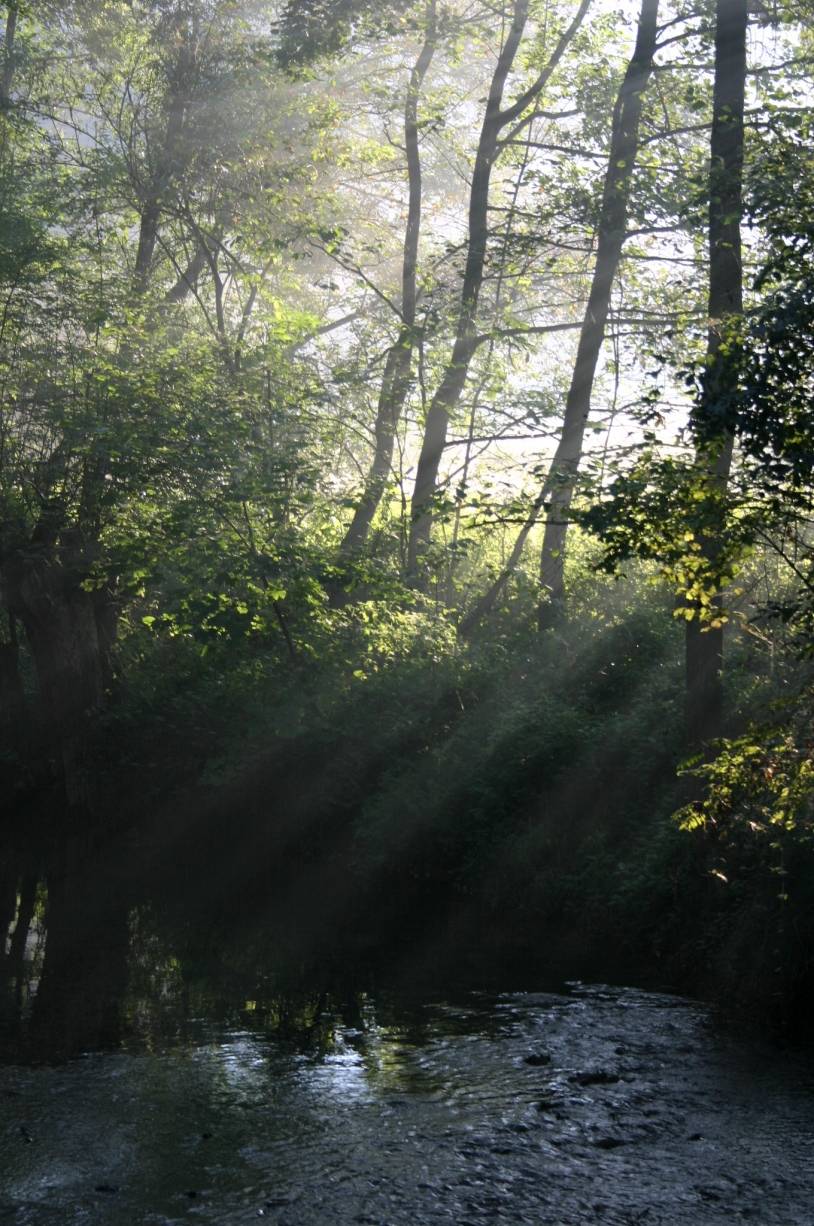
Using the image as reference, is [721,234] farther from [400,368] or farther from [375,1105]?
[375,1105]

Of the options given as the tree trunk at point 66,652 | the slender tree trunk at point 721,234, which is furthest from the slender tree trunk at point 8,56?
the slender tree trunk at point 721,234

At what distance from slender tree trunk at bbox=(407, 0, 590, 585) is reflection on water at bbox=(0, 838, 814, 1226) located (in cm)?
1052

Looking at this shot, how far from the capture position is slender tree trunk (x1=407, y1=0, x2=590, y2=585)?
67.2 ft

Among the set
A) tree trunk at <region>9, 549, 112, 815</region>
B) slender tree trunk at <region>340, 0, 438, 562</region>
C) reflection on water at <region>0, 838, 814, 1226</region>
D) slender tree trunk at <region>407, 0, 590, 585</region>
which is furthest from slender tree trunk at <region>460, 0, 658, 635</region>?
reflection on water at <region>0, 838, 814, 1226</region>

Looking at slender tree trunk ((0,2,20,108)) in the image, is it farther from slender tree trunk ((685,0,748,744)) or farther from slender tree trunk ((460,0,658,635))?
slender tree trunk ((685,0,748,744))

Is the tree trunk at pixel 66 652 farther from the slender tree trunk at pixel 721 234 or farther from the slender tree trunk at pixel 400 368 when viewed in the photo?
the slender tree trunk at pixel 721 234

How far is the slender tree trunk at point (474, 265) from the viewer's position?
20.5m

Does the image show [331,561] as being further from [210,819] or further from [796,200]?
[796,200]

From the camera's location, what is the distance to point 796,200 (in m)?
8.84

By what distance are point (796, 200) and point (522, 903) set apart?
8.18m

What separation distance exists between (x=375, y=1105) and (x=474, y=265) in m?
15.5

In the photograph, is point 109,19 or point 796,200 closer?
point 796,200

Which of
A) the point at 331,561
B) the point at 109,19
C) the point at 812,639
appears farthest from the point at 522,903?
the point at 109,19

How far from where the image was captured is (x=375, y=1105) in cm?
799
